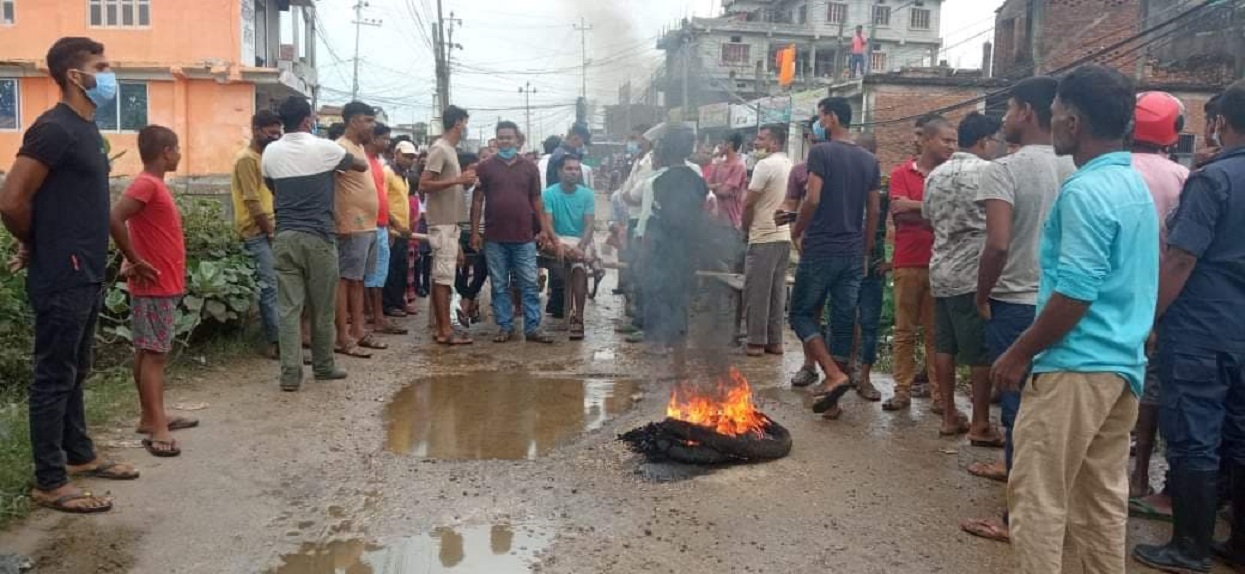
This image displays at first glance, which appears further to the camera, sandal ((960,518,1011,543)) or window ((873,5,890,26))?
window ((873,5,890,26))

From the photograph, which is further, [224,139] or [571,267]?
[224,139]

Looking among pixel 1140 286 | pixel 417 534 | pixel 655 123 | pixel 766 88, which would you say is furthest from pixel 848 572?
pixel 766 88

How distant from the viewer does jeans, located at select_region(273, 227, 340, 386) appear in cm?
634

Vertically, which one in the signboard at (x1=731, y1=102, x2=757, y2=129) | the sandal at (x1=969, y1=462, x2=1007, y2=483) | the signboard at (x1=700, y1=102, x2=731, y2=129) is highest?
the signboard at (x1=731, y1=102, x2=757, y2=129)

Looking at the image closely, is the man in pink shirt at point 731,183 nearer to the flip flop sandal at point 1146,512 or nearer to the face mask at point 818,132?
the face mask at point 818,132

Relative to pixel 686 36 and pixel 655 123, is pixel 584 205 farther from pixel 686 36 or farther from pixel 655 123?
pixel 686 36

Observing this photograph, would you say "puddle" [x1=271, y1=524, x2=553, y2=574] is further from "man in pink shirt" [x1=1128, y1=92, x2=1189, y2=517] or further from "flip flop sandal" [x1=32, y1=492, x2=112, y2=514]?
"man in pink shirt" [x1=1128, y1=92, x2=1189, y2=517]

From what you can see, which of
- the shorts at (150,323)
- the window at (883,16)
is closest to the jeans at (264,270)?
the shorts at (150,323)

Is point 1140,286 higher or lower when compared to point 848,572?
higher

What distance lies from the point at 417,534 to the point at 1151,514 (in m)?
3.54

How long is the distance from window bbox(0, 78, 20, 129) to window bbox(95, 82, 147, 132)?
2.45 m

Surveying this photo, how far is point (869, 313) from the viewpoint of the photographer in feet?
21.9

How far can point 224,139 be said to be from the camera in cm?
2697

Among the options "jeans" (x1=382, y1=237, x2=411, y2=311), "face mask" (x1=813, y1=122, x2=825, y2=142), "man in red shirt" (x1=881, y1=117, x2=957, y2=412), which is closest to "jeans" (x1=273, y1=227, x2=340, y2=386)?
"jeans" (x1=382, y1=237, x2=411, y2=311)
